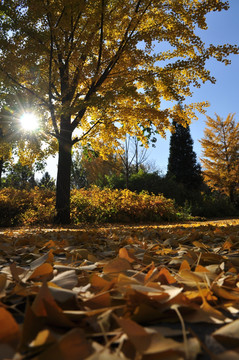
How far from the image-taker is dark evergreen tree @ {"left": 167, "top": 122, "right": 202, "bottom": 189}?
2253 centimetres

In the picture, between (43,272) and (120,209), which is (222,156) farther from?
(43,272)

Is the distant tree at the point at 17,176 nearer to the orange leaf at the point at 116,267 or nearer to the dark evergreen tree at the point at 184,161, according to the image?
the dark evergreen tree at the point at 184,161

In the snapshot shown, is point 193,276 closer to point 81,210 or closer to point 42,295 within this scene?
point 42,295

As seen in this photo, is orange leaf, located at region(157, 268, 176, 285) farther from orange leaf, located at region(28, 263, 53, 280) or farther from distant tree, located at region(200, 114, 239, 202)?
distant tree, located at region(200, 114, 239, 202)

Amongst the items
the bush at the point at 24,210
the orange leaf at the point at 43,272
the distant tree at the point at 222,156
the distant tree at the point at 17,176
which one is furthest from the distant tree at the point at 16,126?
the distant tree at the point at 222,156

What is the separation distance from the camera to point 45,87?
7469 millimetres

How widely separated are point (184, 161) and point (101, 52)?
1726cm

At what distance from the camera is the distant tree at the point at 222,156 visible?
1997 cm

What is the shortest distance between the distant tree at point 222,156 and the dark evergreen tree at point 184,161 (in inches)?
67.9

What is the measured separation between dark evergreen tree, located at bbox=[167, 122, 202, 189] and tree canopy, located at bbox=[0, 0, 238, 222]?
14779 mm

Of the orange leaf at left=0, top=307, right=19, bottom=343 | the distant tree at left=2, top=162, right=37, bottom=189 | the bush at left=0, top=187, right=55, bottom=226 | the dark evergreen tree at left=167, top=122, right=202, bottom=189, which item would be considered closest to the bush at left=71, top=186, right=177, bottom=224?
the bush at left=0, top=187, right=55, bottom=226

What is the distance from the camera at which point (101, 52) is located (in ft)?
23.0

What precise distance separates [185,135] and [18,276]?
24.4m

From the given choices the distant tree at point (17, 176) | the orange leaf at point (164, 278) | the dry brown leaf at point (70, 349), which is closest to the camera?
the dry brown leaf at point (70, 349)
